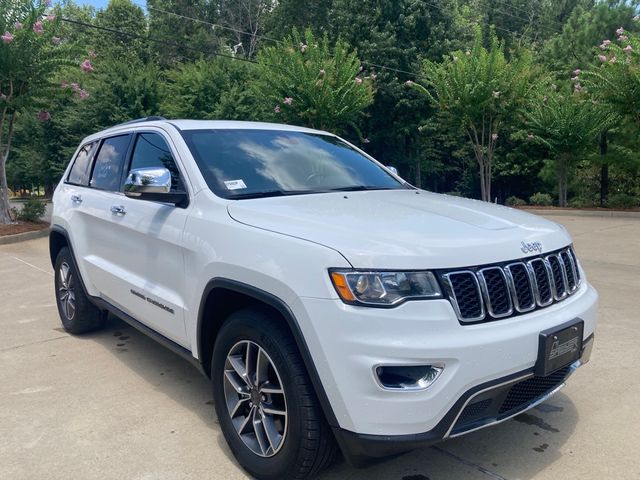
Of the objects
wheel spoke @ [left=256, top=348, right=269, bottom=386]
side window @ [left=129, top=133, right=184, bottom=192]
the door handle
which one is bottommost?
wheel spoke @ [left=256, top=348, right=269, bottom=386]

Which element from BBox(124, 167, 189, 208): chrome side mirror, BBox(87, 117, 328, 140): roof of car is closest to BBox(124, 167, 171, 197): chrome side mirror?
BBox(124, 167, 189, 208): chrome side mirror

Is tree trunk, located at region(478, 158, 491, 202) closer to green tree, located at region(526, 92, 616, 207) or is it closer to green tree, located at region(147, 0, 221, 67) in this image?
green tree, located at region(526, 92, 616, 207)

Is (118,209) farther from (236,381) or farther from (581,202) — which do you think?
(581,202)

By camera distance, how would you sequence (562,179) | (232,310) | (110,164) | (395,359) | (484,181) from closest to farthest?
(395,359), (232,310), (110,164), (562,179), (484,181)

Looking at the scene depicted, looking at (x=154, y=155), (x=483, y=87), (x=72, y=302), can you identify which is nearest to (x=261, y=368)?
(x=154, y=155)

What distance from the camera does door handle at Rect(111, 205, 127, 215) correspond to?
397 cm

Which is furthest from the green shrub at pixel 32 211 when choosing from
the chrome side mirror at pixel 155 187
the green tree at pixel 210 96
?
the chrome side mirror at pixel 155 187

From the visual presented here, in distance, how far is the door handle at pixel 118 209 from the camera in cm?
397

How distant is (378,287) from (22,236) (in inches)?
487

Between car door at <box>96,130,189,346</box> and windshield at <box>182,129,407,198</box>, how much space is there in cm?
22

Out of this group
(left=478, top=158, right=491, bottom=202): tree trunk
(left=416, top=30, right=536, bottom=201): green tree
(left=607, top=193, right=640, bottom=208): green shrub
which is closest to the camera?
(left=607, top=193, right=640, bottom=208): green shrub

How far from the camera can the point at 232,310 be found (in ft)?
9.89

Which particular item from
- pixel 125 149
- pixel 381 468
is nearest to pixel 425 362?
pixel 381 468

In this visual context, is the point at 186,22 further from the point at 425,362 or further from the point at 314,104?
the point at 425,362
